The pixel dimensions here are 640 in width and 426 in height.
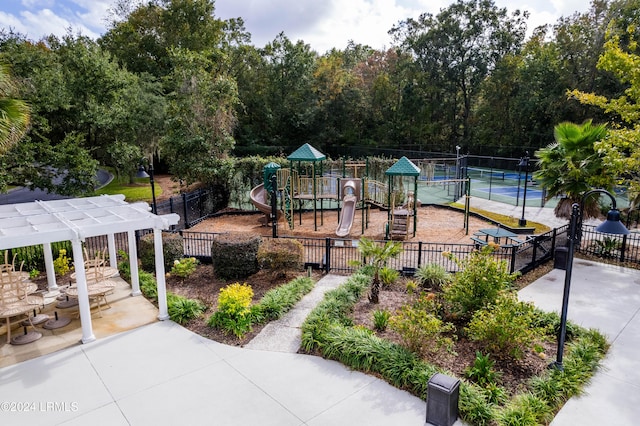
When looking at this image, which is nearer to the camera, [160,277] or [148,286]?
Answer: [160,277]

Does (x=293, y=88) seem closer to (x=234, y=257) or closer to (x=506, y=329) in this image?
(x=234, y=257)

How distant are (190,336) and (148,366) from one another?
1026mm

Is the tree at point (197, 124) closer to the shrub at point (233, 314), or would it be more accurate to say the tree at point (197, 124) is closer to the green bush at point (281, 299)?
the green bush at point (281, 299)

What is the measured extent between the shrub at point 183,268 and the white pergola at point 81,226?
976mm

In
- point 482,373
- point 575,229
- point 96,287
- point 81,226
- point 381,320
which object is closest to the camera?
point 575,229

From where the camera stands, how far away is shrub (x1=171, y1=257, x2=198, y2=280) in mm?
9680

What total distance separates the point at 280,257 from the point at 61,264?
233 inches

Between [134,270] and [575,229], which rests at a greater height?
[575,229]

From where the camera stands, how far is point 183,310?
7.64 m

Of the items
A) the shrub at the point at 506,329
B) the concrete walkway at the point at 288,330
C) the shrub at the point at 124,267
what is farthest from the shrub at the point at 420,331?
the shrub at the point at 124,267

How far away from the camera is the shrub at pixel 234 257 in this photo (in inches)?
379

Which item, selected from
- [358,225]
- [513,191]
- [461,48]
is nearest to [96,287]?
[358,225]

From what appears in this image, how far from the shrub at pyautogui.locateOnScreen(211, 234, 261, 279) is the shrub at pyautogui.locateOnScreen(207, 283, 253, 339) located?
2.20 m

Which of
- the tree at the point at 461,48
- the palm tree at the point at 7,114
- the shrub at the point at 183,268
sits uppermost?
the tree at the point at 461,48
